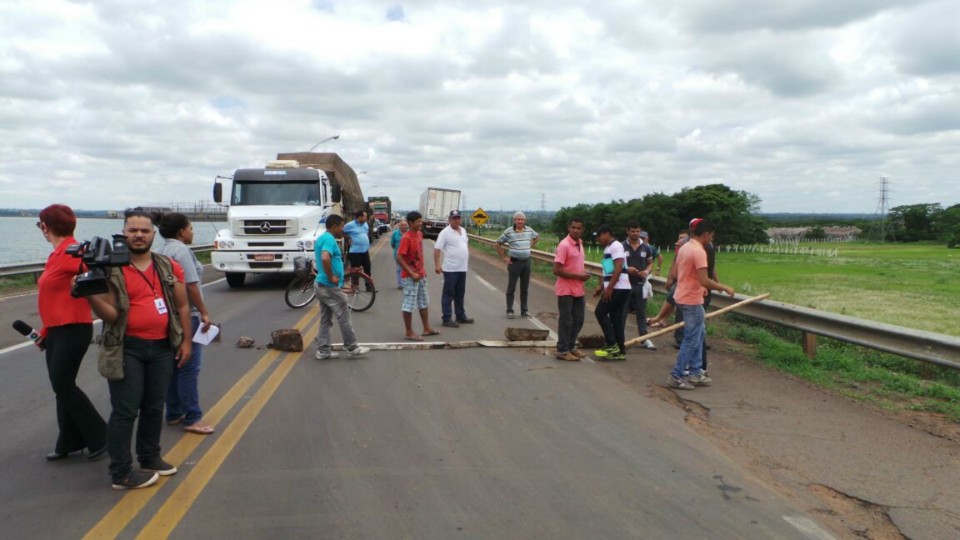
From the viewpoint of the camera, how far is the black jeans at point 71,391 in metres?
4.26

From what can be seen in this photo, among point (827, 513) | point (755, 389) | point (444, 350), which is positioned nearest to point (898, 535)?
point (827, 513)

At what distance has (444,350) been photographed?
28.2ft

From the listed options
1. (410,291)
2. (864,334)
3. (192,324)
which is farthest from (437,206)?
(192,324)

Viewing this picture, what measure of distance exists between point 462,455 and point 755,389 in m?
3.79

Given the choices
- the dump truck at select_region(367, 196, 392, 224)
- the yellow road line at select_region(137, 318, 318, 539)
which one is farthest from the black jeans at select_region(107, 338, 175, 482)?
the dump truck at select_region(367, 196, 392, 224)

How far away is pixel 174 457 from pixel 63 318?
4.10 ft

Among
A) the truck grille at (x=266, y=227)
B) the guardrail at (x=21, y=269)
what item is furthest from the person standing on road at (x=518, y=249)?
the guardrail at (x=21, y=269)

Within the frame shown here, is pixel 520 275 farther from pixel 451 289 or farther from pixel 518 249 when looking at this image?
pixel 451 289

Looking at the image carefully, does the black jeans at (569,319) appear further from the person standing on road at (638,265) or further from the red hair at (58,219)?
the red hair at (58,219)

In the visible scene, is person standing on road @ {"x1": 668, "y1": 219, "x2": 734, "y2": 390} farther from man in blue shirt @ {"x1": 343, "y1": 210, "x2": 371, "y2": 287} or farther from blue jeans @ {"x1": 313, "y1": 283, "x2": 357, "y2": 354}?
man in blue shirt @ {"x1": 343, "y1": 210, "x2": 371, "y2": 287}

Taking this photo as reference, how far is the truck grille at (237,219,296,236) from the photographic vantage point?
15.5 m

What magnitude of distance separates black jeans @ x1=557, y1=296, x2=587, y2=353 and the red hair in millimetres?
5324

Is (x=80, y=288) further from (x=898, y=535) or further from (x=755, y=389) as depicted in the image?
(x=755, y=389)

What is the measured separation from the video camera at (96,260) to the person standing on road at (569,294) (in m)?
5.28
